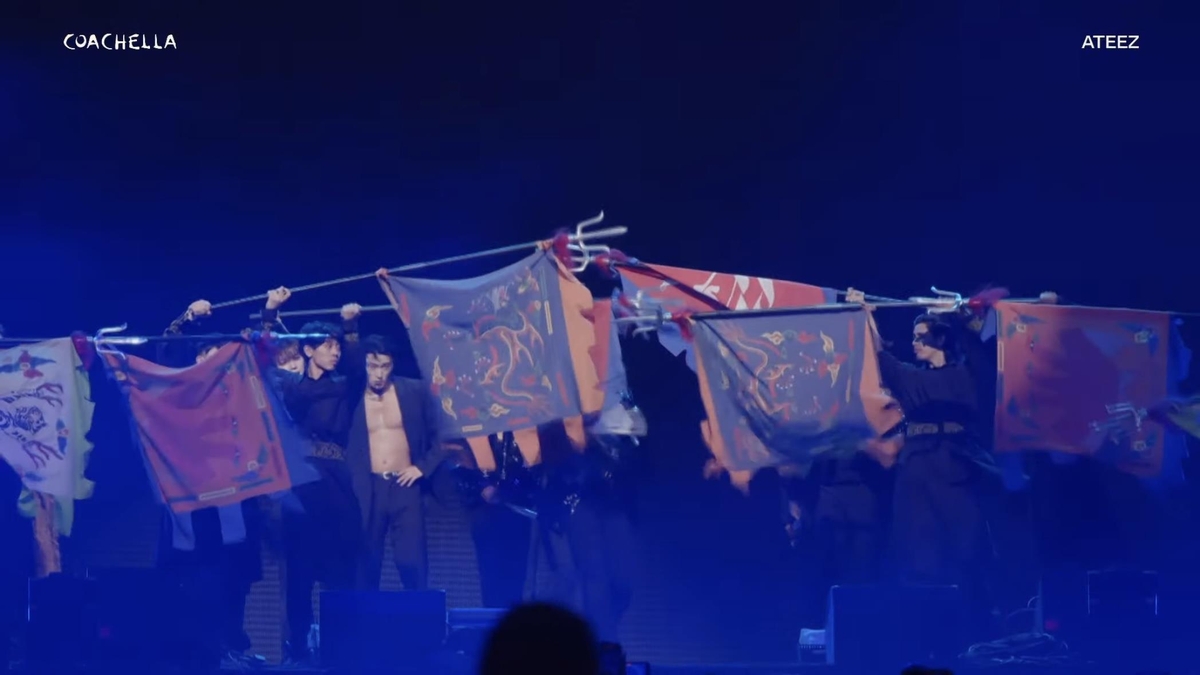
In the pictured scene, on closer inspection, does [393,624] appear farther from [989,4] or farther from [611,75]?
[989,4]

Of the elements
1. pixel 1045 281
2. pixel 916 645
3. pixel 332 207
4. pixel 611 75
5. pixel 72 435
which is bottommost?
pixel 916 645

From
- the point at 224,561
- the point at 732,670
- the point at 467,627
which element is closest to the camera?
the point at 467,627

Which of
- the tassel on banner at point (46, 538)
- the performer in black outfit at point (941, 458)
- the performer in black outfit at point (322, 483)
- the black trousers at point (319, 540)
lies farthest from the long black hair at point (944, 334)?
the tassel on banner at point (46, 538)

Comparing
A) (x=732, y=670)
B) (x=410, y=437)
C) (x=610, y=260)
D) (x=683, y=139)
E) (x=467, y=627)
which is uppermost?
(x=683, y=139)

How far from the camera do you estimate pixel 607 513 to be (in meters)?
6.68

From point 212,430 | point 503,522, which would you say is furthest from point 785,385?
point 212,430

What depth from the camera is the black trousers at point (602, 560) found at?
21.8 ft

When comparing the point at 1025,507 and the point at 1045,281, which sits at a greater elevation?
the point at 1045,281

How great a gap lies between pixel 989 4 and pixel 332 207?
346 cm

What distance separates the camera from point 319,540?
6.81 m

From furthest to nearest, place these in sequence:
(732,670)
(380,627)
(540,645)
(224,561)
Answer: (224,561) → (732,670) → (380,627) → (540,645)

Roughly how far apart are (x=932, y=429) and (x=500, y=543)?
2.24 meters

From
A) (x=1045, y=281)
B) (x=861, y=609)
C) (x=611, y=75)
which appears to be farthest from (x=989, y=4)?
(x=861, y=609)

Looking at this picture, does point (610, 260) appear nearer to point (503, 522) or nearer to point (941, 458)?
point (503, 522)
